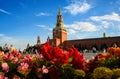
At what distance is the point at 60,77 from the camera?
3.14 meters

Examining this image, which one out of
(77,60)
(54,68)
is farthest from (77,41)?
(54,68)

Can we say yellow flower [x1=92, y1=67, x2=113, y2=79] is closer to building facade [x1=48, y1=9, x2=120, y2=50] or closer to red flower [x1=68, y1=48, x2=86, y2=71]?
red flower [x1=68, y1=48, x2=86, y2=71]

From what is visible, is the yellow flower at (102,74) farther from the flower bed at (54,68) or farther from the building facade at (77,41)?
the building facade at (77,41)

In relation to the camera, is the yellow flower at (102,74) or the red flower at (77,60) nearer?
the yellow flower at (102,74)

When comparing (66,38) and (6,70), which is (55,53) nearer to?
(6,70)

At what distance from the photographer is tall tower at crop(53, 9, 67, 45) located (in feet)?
356

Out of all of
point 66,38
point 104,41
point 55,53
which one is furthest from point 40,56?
point 66,38

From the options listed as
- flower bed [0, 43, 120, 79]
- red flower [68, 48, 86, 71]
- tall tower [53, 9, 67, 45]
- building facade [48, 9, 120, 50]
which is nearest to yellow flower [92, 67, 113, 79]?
flower bed [0, 43, 120, 79]

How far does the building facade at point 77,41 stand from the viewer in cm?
8894

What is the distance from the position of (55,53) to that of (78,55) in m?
0.37

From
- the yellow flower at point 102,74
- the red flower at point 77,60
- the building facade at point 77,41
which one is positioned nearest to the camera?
the yellow flower at point 102,74

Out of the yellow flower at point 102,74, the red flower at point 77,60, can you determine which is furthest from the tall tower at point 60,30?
the yellow flower at point 102,74

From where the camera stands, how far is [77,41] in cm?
10081

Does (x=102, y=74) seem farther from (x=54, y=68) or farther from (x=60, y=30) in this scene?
(x=60, y=30)
